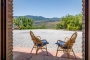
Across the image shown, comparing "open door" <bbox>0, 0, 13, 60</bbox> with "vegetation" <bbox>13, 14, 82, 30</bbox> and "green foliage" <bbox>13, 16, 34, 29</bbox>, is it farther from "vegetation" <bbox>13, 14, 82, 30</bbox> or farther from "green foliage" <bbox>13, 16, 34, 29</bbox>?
"green foliage" <bbox>13, 16, 34, 29</bbox>

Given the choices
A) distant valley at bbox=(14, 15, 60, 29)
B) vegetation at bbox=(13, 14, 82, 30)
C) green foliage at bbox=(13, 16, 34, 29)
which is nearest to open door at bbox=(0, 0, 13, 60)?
vegetation at bbox=(13, 14, 82, 30)

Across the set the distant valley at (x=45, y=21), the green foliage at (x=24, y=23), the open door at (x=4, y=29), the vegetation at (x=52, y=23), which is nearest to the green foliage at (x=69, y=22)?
the vegetation at (x=52, y=23)

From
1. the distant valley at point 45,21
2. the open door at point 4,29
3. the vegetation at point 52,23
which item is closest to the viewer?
the open door at point 4,29

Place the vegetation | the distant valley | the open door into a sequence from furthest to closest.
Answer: the distant valley
the vegetation
the open door

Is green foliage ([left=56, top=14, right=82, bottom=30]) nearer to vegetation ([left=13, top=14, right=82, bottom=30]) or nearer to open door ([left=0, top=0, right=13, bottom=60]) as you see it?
vegetation ([left=13, top=14, right=82, bottom=30])

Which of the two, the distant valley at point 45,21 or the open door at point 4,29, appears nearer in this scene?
the open door at point 4,29

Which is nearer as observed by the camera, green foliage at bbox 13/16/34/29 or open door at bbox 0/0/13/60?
open door at bbox 0/0/13/60

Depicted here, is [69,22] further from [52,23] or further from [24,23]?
[24,23]

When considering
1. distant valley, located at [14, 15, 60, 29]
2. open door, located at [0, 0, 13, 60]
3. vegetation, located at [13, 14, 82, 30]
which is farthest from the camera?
distant valley, located at [14, 15, 60, 29]

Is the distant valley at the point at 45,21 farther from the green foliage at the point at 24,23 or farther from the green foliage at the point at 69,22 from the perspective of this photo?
the green foliage at the point at 69,22

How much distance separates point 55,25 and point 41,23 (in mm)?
1536

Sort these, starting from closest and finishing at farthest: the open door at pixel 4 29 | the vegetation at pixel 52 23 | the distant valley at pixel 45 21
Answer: the open door at pixel 4 29 → the vegetation at pixel 52 23 → the distant valley at pixel 45 21

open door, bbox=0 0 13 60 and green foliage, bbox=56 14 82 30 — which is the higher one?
green foliage, bbox=56 14 82 30

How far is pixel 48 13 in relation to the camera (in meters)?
13.4
